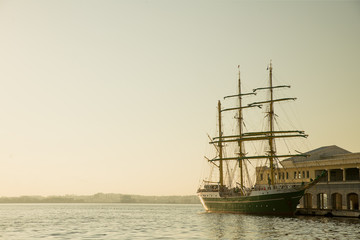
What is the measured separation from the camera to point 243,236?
1845 inches

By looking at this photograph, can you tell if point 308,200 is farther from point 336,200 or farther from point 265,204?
point 265,204

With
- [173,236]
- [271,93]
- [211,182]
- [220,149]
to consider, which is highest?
[271,93]

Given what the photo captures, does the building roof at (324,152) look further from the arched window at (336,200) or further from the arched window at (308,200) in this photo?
the arched window at (336,200)

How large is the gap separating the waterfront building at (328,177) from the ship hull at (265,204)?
3.23 metres

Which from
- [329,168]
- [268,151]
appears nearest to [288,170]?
[268,151]

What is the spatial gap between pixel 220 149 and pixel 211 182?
7200 millimetres

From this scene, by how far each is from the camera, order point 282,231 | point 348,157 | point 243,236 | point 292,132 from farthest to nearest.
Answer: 1. point 292,132
2. point 348,157
3. point 282,231
4. point 243,236

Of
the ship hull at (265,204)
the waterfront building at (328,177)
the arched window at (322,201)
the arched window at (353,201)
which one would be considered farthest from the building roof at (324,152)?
the ship hull at (265,204)

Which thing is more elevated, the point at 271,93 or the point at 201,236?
the point at 271,93

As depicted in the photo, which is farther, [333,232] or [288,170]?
[288,170]

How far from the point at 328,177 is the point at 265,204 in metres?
11.4

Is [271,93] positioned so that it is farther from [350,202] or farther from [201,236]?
[201,236]

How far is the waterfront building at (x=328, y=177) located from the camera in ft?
240

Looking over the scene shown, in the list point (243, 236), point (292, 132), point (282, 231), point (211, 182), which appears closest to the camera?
point (243, 236)
